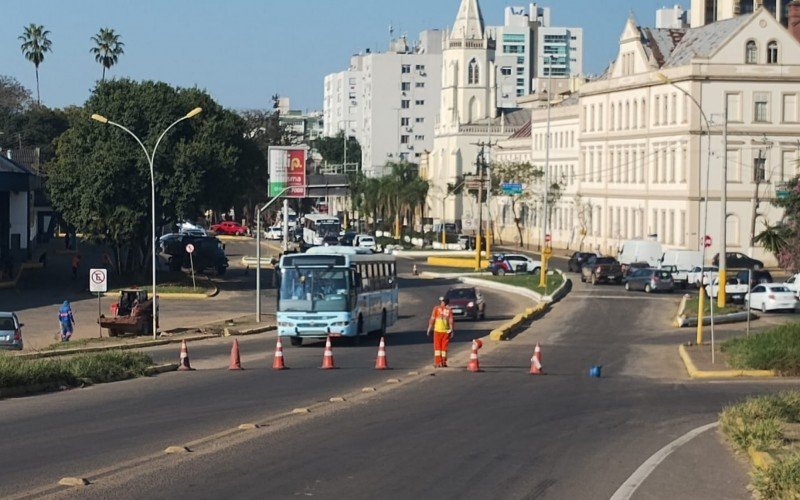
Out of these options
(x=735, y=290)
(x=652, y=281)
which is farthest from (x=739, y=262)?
(x=735, y=290)

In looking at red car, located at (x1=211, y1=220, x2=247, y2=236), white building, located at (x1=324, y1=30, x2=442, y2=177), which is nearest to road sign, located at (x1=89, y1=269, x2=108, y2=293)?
red car, located at (x1=211, y1=220, x2=247, y2=236)

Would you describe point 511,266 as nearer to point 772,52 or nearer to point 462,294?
point 772,52

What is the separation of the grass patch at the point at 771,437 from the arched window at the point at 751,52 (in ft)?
219

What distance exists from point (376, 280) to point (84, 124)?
31.8 meters

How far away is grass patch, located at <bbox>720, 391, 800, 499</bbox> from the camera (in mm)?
13484

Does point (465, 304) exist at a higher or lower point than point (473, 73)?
lower

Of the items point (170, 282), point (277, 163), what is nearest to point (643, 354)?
point (170, 282)

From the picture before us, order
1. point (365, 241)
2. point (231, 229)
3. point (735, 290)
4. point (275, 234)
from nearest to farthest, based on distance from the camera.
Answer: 1. point (735, 290)
2. point (365, 241)
3. point (275, 234)
4. point (231, 229)

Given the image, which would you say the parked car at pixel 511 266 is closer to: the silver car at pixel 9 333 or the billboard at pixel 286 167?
the billboard at pixel 286 167

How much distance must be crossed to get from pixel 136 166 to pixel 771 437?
172 feet

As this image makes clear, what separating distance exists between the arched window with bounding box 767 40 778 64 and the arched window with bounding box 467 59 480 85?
202 feet

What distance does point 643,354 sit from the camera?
38969 millimetres

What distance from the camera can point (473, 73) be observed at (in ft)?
476

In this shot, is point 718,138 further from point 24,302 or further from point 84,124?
point 24,302
